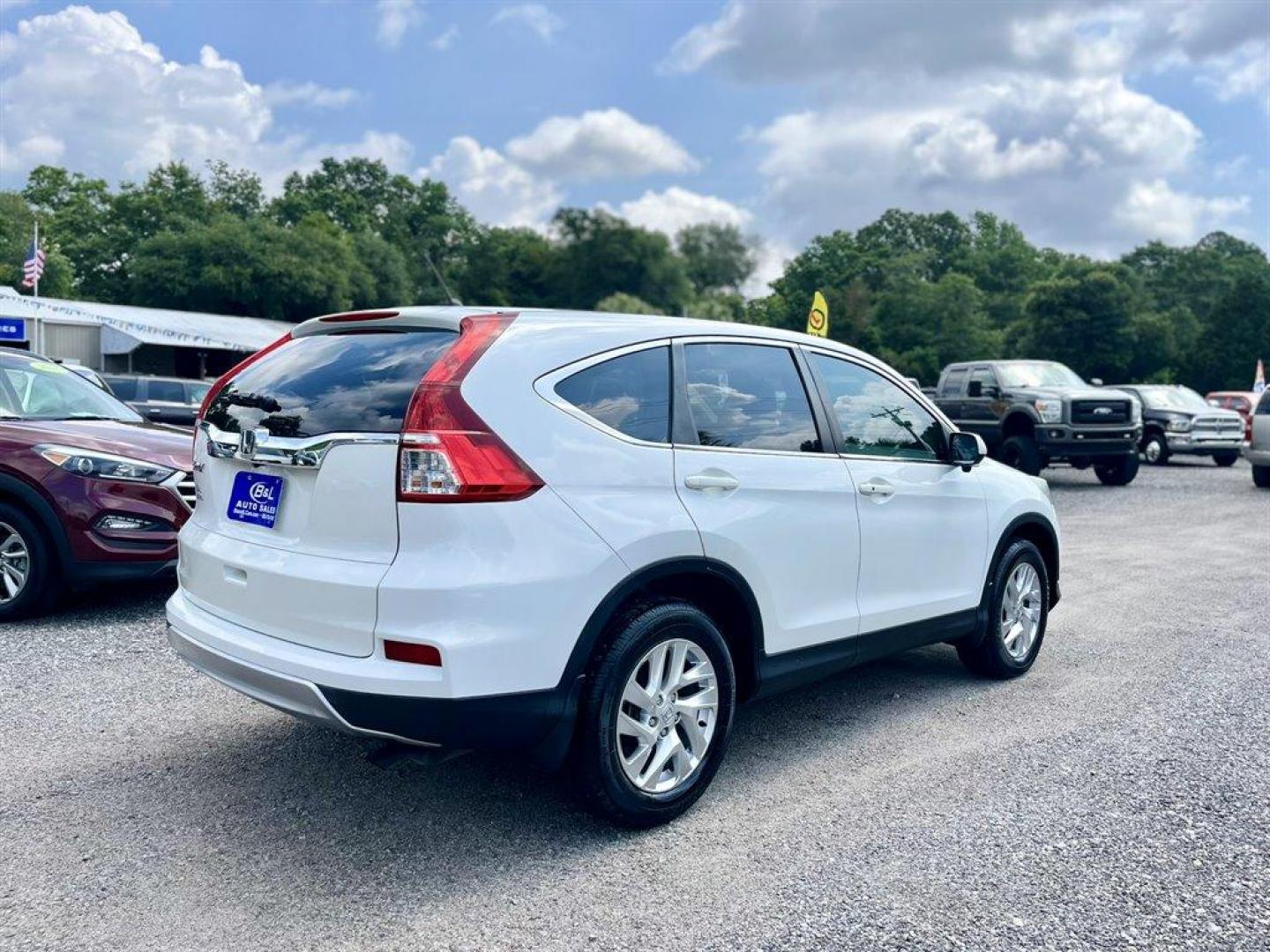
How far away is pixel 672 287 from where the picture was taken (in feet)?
186

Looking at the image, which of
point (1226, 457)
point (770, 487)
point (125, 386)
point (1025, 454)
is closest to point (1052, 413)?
point (1025, 454)

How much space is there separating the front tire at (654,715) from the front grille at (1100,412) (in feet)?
46.8

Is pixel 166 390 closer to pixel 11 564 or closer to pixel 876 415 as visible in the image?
pixel 11 564

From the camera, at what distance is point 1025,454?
16438 mm

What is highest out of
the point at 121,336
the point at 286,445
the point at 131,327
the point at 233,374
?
the point at 131,327

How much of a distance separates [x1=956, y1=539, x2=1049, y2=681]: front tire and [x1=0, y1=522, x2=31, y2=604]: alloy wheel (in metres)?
5.35

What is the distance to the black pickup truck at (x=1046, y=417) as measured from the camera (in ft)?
53.4

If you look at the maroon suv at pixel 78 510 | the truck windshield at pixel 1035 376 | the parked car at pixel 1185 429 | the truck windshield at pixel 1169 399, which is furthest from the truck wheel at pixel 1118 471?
the maroon suv at pixel 78 510

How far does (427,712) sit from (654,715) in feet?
2.72

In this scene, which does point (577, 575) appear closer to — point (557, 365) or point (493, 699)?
point (493, 699)

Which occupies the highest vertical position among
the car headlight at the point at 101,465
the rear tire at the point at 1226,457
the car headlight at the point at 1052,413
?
the car headlight at the point at 1052,413

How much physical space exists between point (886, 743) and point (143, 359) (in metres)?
40.8

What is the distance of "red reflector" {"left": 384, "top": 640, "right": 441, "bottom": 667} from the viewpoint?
3018 millimetres

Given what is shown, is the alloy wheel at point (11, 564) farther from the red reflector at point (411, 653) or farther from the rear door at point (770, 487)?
the rear door at point (770, 487)
